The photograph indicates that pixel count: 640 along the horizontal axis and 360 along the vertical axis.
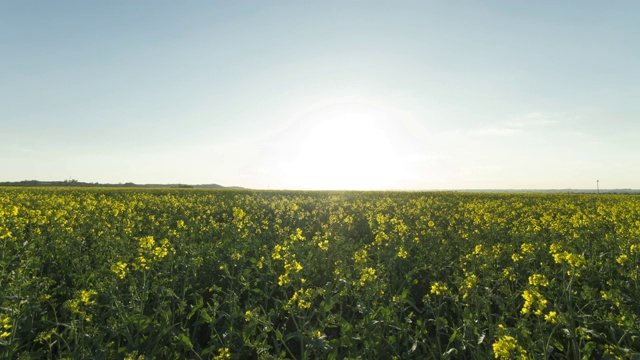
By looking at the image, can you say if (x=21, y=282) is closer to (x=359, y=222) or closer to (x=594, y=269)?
(x=594, y=269)

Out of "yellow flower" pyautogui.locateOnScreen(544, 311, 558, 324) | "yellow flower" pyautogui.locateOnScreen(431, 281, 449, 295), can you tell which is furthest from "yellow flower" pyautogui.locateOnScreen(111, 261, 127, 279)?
"yellow flower" pyautogui.locateOnScreen(544, 311, 558, 324)

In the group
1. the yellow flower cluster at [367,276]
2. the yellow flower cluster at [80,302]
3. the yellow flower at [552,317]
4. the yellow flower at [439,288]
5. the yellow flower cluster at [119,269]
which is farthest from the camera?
the yellow flower cluster at [119,269]

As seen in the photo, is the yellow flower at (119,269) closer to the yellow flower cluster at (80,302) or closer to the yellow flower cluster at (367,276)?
the yellow flower cluster at (80,302)

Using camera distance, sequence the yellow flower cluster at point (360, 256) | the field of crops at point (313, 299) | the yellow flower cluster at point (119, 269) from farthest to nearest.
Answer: the yellow flower cluster at point (360, 256) → the yellow flower cluster at point (119, 269) → the field of crops at point (313, 299)

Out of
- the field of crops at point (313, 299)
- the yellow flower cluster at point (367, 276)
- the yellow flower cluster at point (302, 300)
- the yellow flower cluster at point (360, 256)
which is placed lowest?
the field of crops at point (313, 299)

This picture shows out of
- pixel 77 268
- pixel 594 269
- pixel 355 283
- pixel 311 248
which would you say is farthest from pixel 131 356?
pixel 594 269

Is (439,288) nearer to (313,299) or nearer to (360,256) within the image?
(360,256)

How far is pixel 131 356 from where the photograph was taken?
3432mm

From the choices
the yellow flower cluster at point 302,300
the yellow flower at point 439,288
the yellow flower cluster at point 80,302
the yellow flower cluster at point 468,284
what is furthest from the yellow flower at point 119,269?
the yellow flower cluster at point 468,284

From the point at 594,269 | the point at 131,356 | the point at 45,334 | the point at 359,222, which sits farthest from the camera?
the point at 359,222

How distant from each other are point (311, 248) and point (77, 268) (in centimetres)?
478

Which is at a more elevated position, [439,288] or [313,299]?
[439,288]

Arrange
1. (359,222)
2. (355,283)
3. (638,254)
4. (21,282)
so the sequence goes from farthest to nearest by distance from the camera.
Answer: (359,222)
(638,254)
(355,283)
(21,282)

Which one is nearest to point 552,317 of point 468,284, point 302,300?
point 468,284
